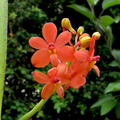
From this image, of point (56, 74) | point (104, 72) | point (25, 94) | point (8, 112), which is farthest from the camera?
point (104, 72)

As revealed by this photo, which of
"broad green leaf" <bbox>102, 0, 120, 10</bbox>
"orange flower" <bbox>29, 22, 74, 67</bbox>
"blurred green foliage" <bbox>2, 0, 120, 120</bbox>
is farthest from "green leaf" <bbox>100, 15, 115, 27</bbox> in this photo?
"orange flower" <bbox>29, 22, 74, 67</bbox>

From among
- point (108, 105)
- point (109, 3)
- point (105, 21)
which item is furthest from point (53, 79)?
point (108, 105)

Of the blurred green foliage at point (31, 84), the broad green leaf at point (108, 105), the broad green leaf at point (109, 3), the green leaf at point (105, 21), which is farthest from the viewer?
the blurred green foliage at point (31, 84)

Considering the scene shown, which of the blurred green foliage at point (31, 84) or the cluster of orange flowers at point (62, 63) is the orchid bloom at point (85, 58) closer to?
the cluster of orange flowers at point (62, 63)

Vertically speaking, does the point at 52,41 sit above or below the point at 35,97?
above

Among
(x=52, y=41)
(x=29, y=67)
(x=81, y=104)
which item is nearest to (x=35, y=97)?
(x=29, y=67)

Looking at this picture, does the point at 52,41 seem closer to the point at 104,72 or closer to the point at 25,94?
the point at 25,94

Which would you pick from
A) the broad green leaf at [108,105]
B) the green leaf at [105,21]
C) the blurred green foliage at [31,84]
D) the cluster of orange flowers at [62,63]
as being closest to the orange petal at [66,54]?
the cluster of orange flowers at [62,63]
